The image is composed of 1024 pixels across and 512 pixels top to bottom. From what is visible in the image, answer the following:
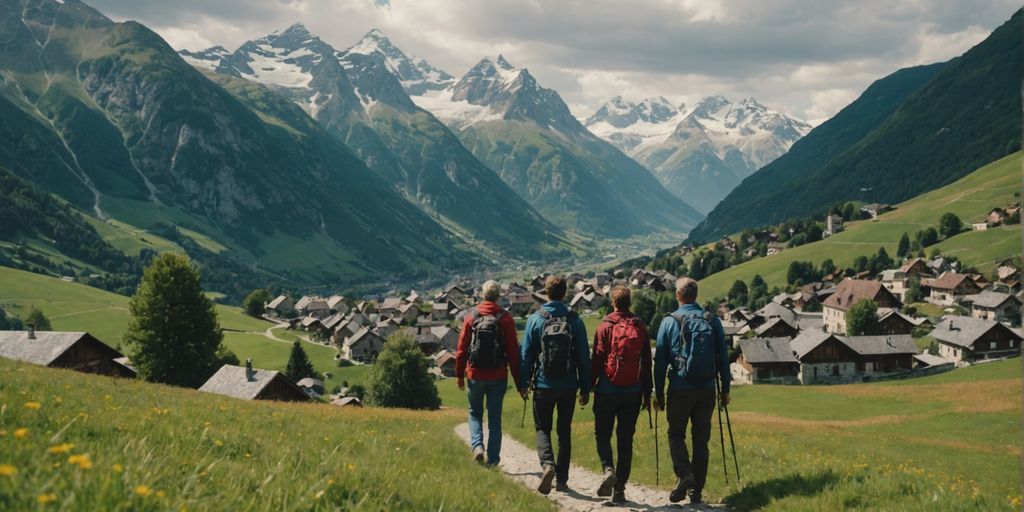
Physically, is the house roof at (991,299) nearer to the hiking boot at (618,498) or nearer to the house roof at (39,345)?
the hiking boot at (618,498)

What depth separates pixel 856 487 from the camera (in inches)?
432

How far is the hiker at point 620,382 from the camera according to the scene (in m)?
12.7

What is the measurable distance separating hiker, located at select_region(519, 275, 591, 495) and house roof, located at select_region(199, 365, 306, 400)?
42.4 meters

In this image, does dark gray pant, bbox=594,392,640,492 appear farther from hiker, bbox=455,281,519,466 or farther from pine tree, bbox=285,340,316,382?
pine tree, bbox=285,340,316,382

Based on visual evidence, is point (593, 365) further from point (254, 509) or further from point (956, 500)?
point (254, 509)


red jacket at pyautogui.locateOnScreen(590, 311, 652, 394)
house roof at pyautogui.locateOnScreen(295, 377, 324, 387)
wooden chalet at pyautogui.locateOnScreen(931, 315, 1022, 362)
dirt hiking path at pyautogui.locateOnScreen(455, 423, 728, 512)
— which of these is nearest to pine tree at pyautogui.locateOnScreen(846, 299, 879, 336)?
wooden chalet at pyautogui.locateOnScreen(931, 315, 1022, 362)

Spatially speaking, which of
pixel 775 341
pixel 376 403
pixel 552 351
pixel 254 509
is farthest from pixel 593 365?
pixel 775 341

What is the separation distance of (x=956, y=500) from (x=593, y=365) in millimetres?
6390

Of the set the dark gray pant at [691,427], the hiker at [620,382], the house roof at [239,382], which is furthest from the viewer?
the house roof at [239,382]

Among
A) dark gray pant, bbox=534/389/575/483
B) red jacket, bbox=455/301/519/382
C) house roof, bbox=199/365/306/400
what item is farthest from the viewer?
house roof, bbox=199/365/306/400

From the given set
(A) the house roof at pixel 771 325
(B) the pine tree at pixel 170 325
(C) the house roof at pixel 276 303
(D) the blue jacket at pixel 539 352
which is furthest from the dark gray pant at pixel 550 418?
(C) the house roof at pixel 276 303

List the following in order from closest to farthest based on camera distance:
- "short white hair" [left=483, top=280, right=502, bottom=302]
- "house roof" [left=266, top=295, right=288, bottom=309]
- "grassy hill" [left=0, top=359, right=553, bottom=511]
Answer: "grassy hill" [left=0, top=359, right=553, bottom=511] < "short white hair" [left=483, top=280, right=502, bottom=302] < "house roof" [left=266, top=295, right=288, bottom=309]

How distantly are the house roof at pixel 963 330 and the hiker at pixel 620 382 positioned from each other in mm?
100575

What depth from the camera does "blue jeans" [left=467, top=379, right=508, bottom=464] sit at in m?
13.9
